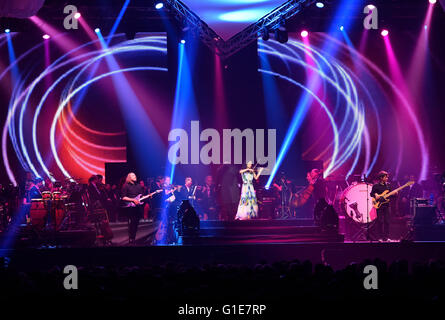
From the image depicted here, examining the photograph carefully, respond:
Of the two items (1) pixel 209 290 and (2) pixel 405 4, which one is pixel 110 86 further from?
(1) pixel 209 290

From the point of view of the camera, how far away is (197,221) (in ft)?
33.7

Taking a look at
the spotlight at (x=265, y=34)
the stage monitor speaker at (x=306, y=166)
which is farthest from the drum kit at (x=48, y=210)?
the stage monitor speaker at (x=306, y=166)

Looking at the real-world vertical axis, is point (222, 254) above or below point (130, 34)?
below

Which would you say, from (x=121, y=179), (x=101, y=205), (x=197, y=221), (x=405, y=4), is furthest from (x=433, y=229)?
(x=121, y=179)

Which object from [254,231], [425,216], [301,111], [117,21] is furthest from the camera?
[301,111]

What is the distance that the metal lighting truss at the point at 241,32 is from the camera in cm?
1257

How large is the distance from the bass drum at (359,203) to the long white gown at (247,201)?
6.74 feet

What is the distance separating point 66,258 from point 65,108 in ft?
24.7

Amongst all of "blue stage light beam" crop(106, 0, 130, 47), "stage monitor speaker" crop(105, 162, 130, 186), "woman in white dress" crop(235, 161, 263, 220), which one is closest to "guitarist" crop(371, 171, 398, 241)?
"woman in white dress" crop(235, 161, 263, 220)

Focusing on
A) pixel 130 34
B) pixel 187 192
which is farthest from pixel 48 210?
pixel 130 34

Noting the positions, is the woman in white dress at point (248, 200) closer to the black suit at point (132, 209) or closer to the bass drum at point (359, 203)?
the bass drum at point (359, 203)

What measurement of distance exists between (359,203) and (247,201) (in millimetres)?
2522

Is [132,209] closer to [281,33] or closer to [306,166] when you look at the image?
[281,33]

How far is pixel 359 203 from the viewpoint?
Result: 37.6 feet
